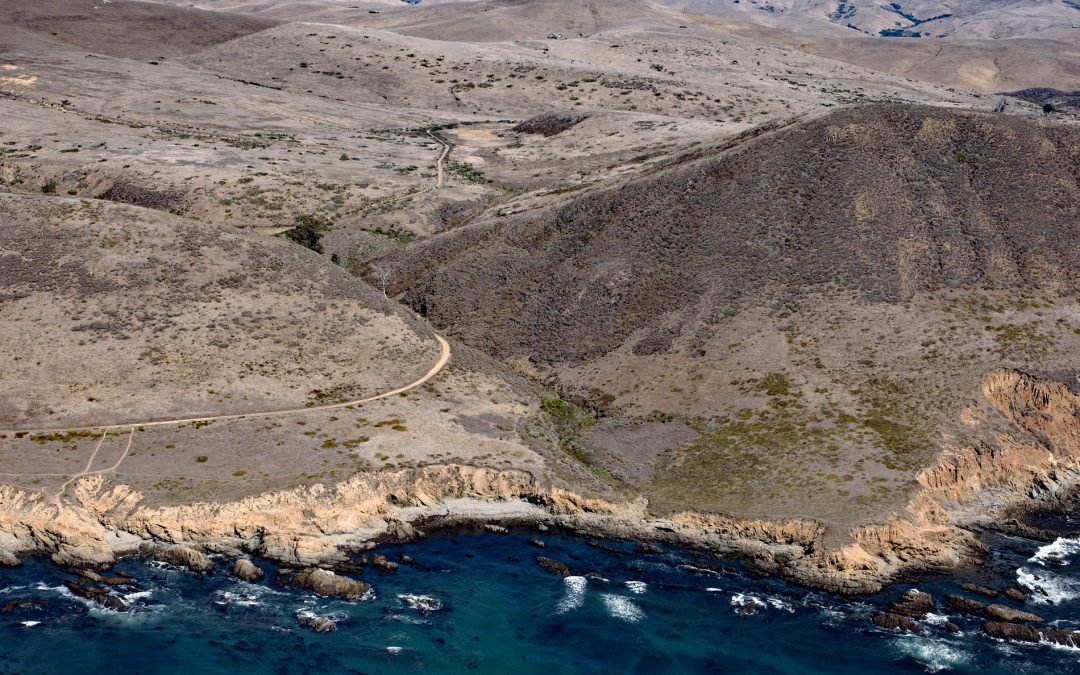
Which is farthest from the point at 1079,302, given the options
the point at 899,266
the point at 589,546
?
the point at 589,546

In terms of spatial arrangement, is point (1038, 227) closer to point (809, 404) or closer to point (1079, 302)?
point (1079, 302)

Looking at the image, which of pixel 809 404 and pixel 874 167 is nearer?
pixel 809 404

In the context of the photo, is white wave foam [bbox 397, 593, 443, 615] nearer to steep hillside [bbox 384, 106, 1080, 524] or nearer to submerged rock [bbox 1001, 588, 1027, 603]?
steep hillside [bbox 384, 106, 1080, 524]

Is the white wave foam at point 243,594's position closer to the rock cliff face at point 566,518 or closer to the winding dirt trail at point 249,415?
the rock cliff face at point 566,518

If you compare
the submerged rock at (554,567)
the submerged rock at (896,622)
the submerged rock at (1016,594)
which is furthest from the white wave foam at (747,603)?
the submerged rock at (1016,594)

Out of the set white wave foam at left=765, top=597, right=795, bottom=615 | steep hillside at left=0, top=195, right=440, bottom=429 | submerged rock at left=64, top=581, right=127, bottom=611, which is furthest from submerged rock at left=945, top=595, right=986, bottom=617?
submerged rock at left=64, top=581, right=127, bottom=611
